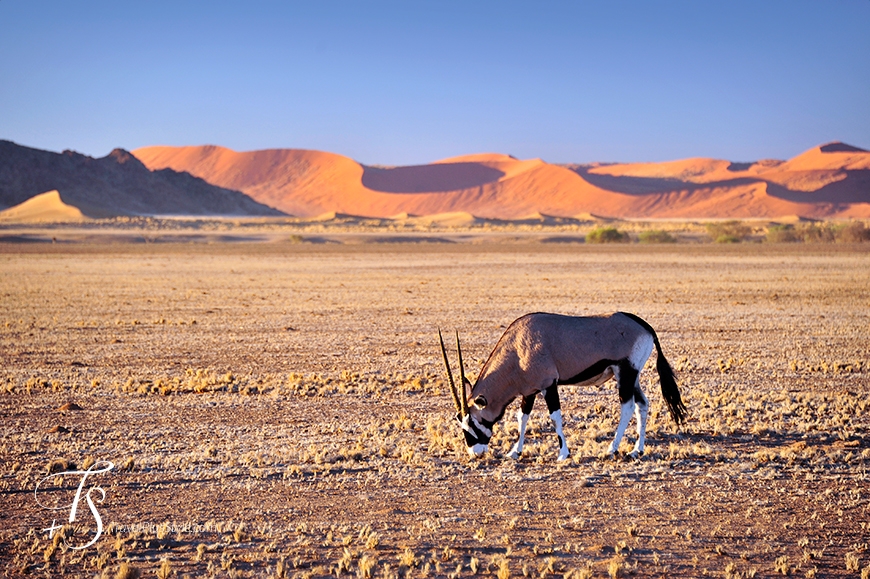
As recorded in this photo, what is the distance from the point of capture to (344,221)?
12288 cm

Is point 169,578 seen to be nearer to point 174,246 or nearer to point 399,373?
point 399,373

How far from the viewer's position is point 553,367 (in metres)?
7.71

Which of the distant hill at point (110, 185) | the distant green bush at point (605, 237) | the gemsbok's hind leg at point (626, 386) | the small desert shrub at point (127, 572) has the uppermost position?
the distant hill at point (110, 185)

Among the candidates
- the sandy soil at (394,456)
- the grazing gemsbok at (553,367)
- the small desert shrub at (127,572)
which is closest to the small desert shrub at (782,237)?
the sandy soil at (394,456)

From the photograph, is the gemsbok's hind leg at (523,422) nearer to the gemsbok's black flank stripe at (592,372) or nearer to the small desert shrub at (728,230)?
the gemsbok's black flank stripe at (592,372)

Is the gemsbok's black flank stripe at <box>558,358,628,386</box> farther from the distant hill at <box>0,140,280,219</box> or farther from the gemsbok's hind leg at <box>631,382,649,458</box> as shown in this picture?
the distant hill at <box>0,140,280,219</box>

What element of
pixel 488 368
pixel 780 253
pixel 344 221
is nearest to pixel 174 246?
pixel 780 253

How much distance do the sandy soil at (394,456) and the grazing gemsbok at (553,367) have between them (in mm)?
465

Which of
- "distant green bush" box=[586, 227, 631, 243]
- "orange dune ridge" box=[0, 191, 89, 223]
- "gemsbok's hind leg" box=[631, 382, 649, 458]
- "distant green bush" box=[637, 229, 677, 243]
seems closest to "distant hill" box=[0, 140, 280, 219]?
"orange dune ridge" box=[0, 191, 89, 223]

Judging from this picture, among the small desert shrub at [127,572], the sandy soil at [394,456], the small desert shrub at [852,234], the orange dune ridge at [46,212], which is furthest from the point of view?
the orange dune ridge at [46,212]

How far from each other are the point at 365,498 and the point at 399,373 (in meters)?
5.94

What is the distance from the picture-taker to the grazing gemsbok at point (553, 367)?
25.4 feet

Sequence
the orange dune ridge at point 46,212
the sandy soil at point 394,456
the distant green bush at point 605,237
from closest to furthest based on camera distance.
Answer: the sandy soil at point 394,456 → the distant green bush at point 605,237 → the orange dune ridge at point 46,212

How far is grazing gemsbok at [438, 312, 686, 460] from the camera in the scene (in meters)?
7.73
